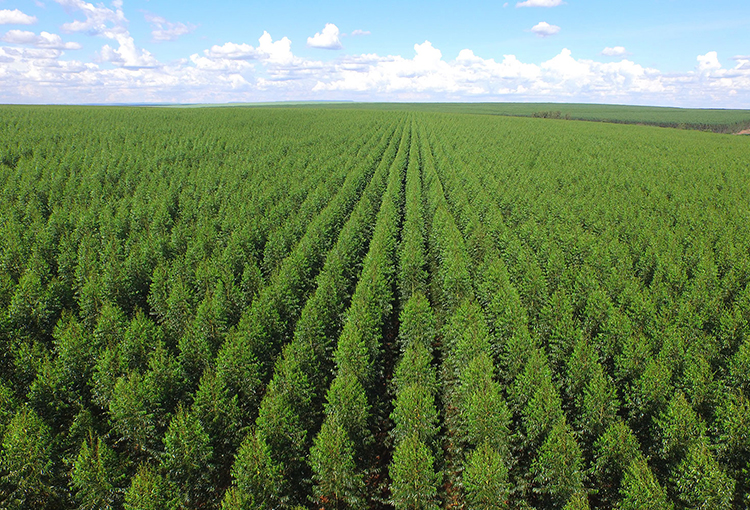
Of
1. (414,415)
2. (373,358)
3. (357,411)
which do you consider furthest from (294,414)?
(373,358)

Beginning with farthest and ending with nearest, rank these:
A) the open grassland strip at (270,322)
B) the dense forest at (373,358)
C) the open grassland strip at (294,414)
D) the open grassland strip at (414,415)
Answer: the open grassland strip at (270,322), the dense forest at (373,358), the open grassland strip at (414,415), the open grassland strip at (294,414)

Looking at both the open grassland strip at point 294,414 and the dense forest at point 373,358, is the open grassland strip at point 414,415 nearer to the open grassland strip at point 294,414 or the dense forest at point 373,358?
the dense forest at point 373,358

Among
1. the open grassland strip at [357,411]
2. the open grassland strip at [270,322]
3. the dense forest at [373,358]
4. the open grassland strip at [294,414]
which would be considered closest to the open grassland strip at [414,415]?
the dense forest at [373,358]

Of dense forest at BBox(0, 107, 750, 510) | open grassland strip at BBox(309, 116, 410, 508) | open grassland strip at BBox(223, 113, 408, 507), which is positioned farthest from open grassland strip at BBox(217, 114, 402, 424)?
open grassland strip at BBox(309, 116, 410, 508)

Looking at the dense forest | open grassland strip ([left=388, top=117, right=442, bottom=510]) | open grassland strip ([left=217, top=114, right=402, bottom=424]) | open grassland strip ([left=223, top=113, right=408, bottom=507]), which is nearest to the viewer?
open grassland strip ([left=223, top=113, right=408, bottom=507])

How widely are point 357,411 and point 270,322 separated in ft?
25.9

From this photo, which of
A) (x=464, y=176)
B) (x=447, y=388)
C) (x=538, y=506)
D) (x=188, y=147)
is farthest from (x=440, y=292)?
(x=188, y=147)

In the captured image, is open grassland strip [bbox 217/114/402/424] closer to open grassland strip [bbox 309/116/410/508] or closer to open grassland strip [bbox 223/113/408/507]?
open grassland strip [bbox 223/113/408/507]

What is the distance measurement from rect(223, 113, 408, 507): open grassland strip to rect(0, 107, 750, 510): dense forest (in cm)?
10

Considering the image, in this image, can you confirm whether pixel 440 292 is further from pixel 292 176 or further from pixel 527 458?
pixel 292 176

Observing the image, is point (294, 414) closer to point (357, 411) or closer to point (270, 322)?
point (357, 411)

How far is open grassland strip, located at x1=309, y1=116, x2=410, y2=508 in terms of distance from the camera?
13188mm

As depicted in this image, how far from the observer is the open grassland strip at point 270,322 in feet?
55.7

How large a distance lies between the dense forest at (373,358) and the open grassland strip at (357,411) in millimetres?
110
